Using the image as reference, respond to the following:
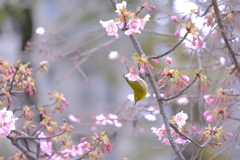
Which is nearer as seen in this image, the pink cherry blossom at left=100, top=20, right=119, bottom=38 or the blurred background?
the pink cherry blossom at left=100, top=20, right=119, bottom=38

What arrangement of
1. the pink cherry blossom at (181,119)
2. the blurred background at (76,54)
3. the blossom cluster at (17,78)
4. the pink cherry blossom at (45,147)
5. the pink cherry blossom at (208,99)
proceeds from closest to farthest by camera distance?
the pink cherry blossom at (181,119), the blossom cluster at (17,78), the pink cherry blossom at (45,147), the pink cherry blossom at (208,99), the blurred background at (76,54)

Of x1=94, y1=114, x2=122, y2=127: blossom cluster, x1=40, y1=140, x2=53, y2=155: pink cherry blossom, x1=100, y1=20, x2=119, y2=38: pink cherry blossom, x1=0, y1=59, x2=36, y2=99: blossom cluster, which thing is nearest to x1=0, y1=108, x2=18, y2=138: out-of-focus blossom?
x1=0, y1=59, x2=36, y2=99: blossom cluster

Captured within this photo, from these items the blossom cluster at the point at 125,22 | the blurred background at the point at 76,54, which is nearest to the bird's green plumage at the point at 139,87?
the blossom cluster at the point at 125,22

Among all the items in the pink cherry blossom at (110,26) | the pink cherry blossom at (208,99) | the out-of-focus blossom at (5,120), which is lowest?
the out-of-focus blossom at (5,120)

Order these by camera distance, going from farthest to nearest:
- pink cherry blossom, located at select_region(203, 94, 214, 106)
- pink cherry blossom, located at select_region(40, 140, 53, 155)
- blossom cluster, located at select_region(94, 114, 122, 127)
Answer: blossom cluster, located at select_region(94, 114, 122, 127) < pink cherry blossom, located at select_region(203, 94, 214, 106) < pink cherry blossom, located at select_region(40, 140, 53, 155)

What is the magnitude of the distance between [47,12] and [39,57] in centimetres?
76

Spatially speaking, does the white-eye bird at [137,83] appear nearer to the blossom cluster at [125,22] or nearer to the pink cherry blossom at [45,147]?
the blossom cluster at [125,22]

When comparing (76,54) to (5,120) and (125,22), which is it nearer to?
(5,120)

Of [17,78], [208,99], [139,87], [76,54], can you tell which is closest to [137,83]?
[139,87]

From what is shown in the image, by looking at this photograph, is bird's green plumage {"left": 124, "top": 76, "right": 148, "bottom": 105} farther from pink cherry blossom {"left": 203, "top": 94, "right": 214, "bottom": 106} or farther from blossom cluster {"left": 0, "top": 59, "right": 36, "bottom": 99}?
pink cherry blossom {"left": 203, "top": 94, "right": 214, "bottom": 106}

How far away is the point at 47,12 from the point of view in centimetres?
470

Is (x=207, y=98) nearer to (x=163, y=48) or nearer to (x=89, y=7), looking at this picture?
(x=163, y=48)

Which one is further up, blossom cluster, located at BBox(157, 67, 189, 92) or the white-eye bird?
blossom cluster, located at BBox(157, 67, 189, 92)

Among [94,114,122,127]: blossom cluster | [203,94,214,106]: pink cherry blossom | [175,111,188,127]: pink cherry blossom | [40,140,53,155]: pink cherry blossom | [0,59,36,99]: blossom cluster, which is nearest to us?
[175,111,188,127]: pink cherry blossom
